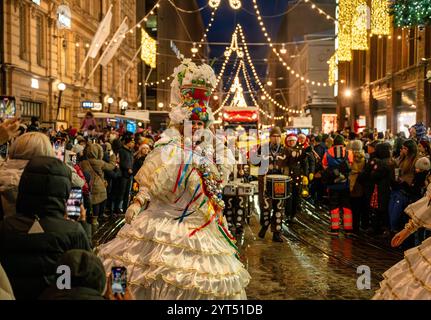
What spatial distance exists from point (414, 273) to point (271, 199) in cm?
581

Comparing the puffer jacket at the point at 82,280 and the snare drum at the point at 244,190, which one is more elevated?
the puffer jacket at the point at 82,280

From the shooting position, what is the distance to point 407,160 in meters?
9.41

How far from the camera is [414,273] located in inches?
171

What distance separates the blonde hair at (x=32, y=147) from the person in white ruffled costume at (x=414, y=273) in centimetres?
296

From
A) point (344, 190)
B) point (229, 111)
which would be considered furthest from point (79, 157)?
point (229, 111)

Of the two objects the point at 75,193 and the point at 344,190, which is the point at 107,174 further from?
the point at 75,193

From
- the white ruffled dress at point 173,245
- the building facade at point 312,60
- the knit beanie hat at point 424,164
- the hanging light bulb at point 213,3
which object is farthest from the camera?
the building facade at point 312,60

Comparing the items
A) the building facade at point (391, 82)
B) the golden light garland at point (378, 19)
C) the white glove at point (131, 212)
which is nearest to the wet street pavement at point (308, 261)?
the white glove at point (131, 212)

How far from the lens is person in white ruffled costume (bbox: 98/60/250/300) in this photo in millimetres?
5020

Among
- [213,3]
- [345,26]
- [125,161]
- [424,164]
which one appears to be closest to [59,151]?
[424,164]

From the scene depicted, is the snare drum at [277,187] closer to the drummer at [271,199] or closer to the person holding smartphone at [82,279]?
the drummer at [271,199]

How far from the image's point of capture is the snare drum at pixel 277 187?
32.9ft

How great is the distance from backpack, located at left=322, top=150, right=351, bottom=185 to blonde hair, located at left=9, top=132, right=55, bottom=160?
7.81 metres
